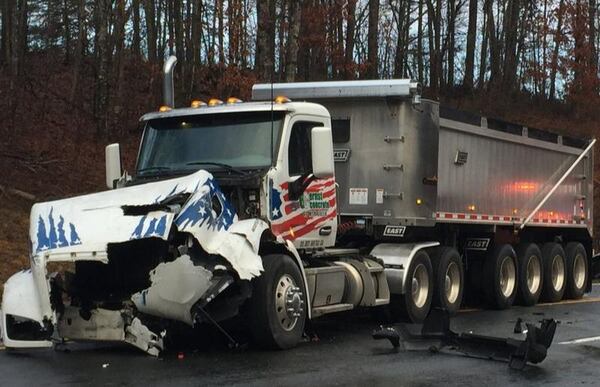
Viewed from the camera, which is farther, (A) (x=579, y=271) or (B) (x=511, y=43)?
(B) (x=511, y=43)

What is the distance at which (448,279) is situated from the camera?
40.0ft

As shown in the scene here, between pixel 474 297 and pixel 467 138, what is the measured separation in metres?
3.29

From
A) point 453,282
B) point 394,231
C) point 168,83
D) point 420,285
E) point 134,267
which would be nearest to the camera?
point 134,267

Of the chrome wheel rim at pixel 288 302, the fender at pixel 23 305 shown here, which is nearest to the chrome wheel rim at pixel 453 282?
the chrome wheel rim at pixel 288 302

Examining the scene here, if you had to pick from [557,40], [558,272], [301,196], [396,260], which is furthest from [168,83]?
[557,40]

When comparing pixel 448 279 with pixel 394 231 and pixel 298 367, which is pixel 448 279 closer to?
pixel 394 231

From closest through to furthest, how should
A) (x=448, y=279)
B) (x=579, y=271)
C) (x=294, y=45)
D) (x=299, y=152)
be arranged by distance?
1. (x=299, y=152)
2. (x=448, y=279)
3. (x=579, y=271)
4. (x=294, y=45)

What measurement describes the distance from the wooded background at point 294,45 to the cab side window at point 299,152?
7396 mm

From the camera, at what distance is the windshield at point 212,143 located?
349 inches

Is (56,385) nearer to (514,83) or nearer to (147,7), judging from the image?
(147,7)

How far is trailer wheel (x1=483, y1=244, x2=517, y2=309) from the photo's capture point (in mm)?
13359

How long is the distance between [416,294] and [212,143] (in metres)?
4.22

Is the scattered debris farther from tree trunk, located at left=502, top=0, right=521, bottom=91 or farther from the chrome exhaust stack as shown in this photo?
tree trunk, located at left=502, top=0, right=521, bottom=91

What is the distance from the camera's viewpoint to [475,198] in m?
12.8
